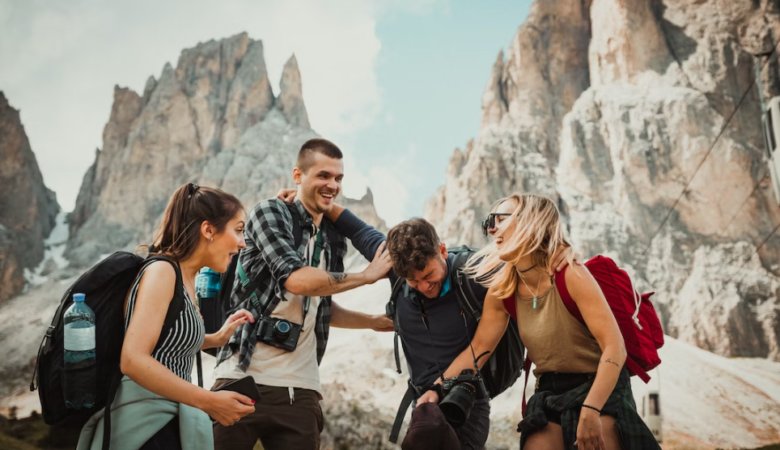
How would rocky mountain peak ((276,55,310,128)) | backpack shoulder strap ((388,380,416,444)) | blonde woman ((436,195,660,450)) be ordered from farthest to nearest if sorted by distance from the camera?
rocky mountain peak ((276,55,310,128))
backpack shoulder strap ((388,380,416,444))
blonde woman ((436,195,660,450))

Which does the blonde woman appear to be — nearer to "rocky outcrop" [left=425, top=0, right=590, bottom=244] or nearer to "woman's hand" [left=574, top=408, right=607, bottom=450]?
"woman's hand" [left=574, top=408, right=607, bottom=450]

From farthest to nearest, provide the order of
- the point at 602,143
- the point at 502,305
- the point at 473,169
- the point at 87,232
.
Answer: the point at 87,232 < the point at 473,169 < the point at 602,143 < the point at 502,305

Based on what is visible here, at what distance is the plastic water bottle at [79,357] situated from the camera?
1.85 m

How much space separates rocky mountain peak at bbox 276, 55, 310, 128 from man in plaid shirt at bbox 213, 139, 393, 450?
57030mm

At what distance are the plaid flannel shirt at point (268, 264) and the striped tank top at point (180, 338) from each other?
0.75 meters

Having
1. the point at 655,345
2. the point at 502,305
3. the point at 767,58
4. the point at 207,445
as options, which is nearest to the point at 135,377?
the point at 207,445

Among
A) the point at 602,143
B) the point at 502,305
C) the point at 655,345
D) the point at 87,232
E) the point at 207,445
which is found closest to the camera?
the point at 207,445

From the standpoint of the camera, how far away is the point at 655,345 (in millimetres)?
2711

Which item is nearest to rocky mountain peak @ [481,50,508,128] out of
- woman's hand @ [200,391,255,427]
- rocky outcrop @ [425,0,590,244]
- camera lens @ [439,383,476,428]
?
rocky outcrop @ [425,0,590,244]

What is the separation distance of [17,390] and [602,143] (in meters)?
33.0

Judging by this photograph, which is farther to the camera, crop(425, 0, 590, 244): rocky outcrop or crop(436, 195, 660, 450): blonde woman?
crop(425, 0, 590, 244): rocky outcrop

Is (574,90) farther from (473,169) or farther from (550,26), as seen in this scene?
(473,169)

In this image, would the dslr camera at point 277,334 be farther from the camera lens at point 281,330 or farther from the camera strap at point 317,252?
the camera strap at point 317,252

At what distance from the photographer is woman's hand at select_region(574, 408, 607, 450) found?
92.9 inches
